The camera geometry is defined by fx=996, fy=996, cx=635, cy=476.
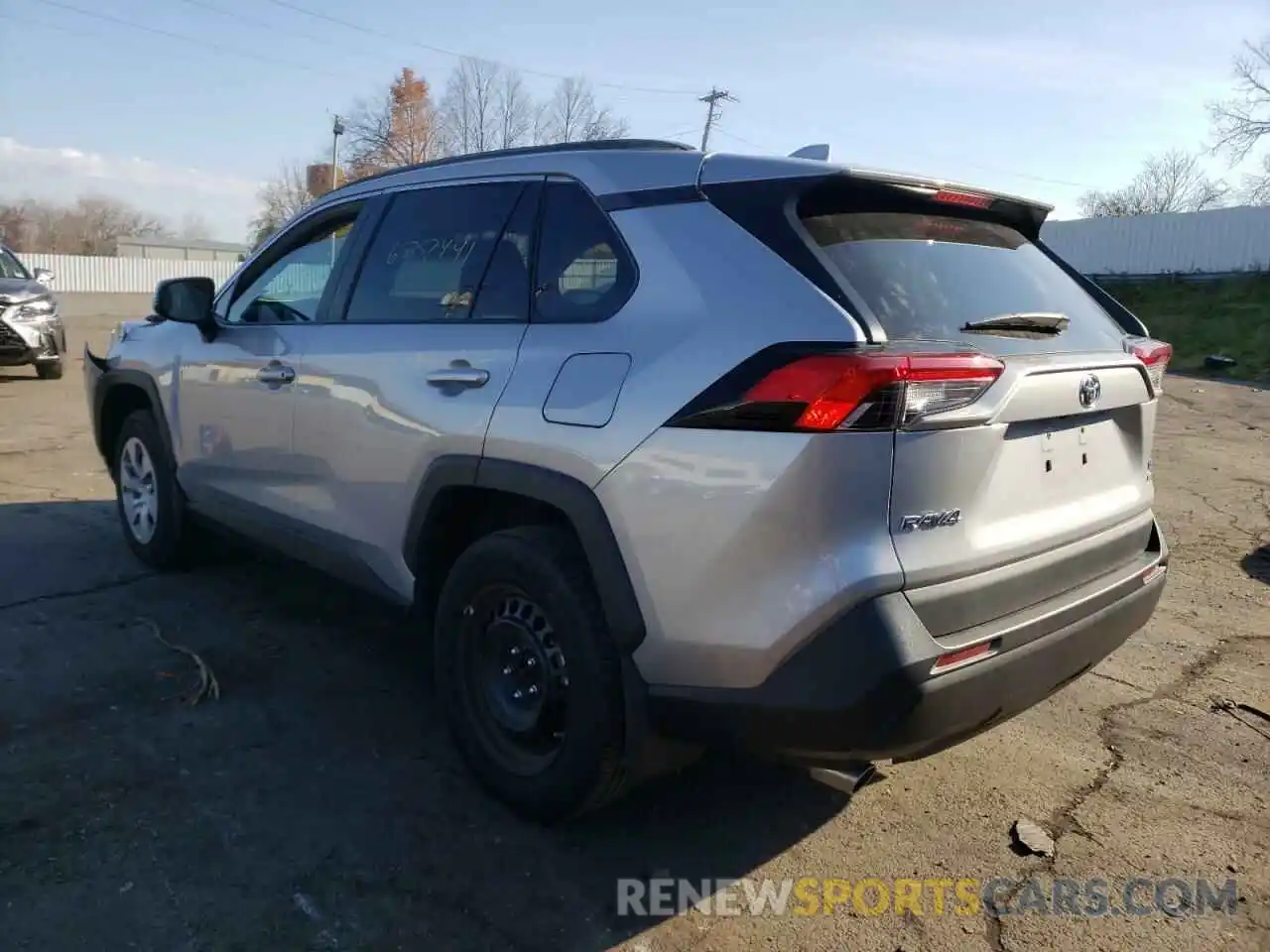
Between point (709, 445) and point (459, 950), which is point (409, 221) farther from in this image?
point (459, 950)

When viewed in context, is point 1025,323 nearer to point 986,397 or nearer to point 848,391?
point 986,397

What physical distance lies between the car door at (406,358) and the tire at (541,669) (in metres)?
0.35

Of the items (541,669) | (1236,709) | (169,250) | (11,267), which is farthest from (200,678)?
(169,250)

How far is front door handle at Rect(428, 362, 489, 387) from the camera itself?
296 centimetres

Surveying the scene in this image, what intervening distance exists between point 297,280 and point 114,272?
40.6m

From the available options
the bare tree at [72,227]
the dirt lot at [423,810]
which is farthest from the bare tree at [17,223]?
the dirt lot at [423,810]

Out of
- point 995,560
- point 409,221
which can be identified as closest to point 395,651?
point 409,221

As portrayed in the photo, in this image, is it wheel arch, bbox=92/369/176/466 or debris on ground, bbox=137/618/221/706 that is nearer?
debris on ground, bbox=137/618/221/706

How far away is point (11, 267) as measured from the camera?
1272 centimetres

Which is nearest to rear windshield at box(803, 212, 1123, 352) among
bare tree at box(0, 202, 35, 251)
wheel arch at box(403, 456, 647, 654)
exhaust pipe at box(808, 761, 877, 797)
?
wheel arch at box(403, 456, 647, 654)

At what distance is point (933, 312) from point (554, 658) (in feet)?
4.47

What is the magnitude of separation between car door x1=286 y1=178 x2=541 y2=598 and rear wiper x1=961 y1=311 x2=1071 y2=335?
50.1 inches

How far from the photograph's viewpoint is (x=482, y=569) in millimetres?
2885

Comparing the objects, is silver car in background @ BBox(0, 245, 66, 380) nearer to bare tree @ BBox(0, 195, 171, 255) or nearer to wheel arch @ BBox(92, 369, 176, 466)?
wheel arch @ BBox(92, 369, 176, 466)
